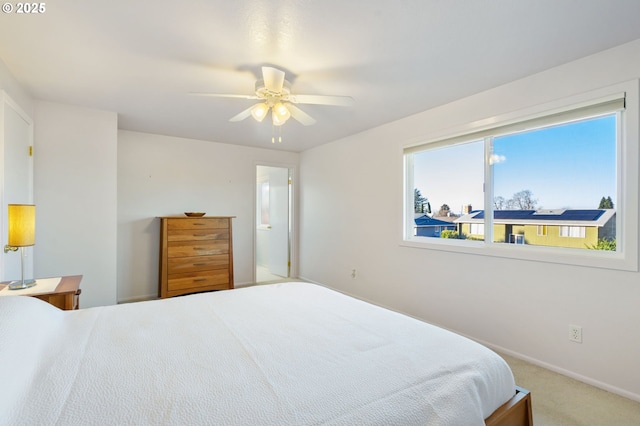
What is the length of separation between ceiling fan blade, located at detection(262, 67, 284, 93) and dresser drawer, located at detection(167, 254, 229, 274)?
272 centimetres

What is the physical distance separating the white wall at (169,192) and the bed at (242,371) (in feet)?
8.61

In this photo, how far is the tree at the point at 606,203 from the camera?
207 centimetres

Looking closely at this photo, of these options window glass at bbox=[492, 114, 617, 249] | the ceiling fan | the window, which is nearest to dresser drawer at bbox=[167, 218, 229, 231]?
the ceiling fan

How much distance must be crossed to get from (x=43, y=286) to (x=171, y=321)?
4.34 feet

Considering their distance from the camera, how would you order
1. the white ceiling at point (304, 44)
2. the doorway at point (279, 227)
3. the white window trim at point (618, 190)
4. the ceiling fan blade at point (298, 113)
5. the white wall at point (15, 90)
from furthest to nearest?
the doorway at point (279, 227)
the ceiling fan blade at point (298, 113)
the white wall at point (15, 90)
the white window trim at point (618, 190)
the white ceiling at point (304, 44)

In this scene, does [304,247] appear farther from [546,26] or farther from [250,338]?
[546,26]

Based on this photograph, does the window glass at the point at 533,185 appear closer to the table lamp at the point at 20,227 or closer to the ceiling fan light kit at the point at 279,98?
the ceiling fan light kit at the point at 279,98

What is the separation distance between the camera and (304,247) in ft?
16.9

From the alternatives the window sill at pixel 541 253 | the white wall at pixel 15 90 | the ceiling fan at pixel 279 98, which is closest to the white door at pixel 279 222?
the window sill at pixel 541 253

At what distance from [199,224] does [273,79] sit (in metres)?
2.63

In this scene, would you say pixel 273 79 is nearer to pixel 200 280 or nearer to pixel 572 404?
pixel 572 404

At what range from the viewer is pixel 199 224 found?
159 inches

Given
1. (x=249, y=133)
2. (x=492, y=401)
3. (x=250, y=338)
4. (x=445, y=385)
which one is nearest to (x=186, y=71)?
(x=249, y=133)

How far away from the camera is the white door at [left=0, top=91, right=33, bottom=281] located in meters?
2.22
